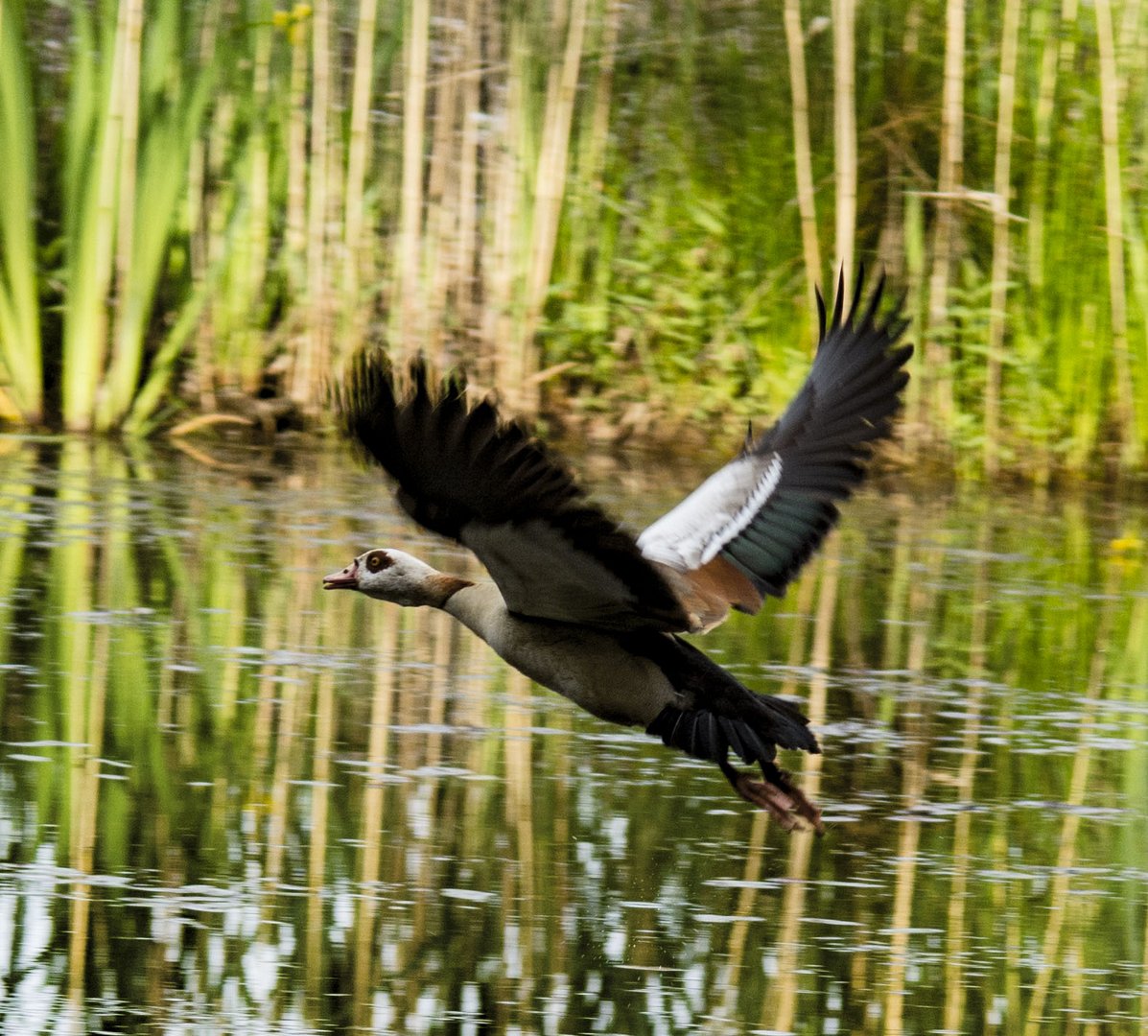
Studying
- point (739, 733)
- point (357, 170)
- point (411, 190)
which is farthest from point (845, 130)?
point (739, 733)

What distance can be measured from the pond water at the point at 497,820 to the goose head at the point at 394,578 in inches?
19.5

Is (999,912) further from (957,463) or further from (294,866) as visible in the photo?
(957,463)

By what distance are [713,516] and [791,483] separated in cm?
29

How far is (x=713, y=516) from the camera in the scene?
592 cm

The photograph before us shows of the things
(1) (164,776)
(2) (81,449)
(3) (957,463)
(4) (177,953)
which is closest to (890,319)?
(1) (164,776)

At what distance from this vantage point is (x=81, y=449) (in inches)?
431

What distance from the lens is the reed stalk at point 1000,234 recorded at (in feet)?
40.5

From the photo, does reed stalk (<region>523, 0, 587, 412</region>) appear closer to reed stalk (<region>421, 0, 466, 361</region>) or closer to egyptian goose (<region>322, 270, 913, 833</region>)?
reed stalk (<region>421, 0, 466, 361</region>)

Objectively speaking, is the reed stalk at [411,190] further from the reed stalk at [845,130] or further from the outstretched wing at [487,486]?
the outstretched wing at [487,486]

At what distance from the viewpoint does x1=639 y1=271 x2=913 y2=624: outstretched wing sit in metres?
5.73

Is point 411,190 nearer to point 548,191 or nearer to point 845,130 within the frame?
point 548,191

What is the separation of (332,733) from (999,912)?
215cm

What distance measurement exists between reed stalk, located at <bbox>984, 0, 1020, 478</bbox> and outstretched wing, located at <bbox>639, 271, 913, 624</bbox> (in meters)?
6.28

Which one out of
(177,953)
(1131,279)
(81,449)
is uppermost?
(1131,279)
